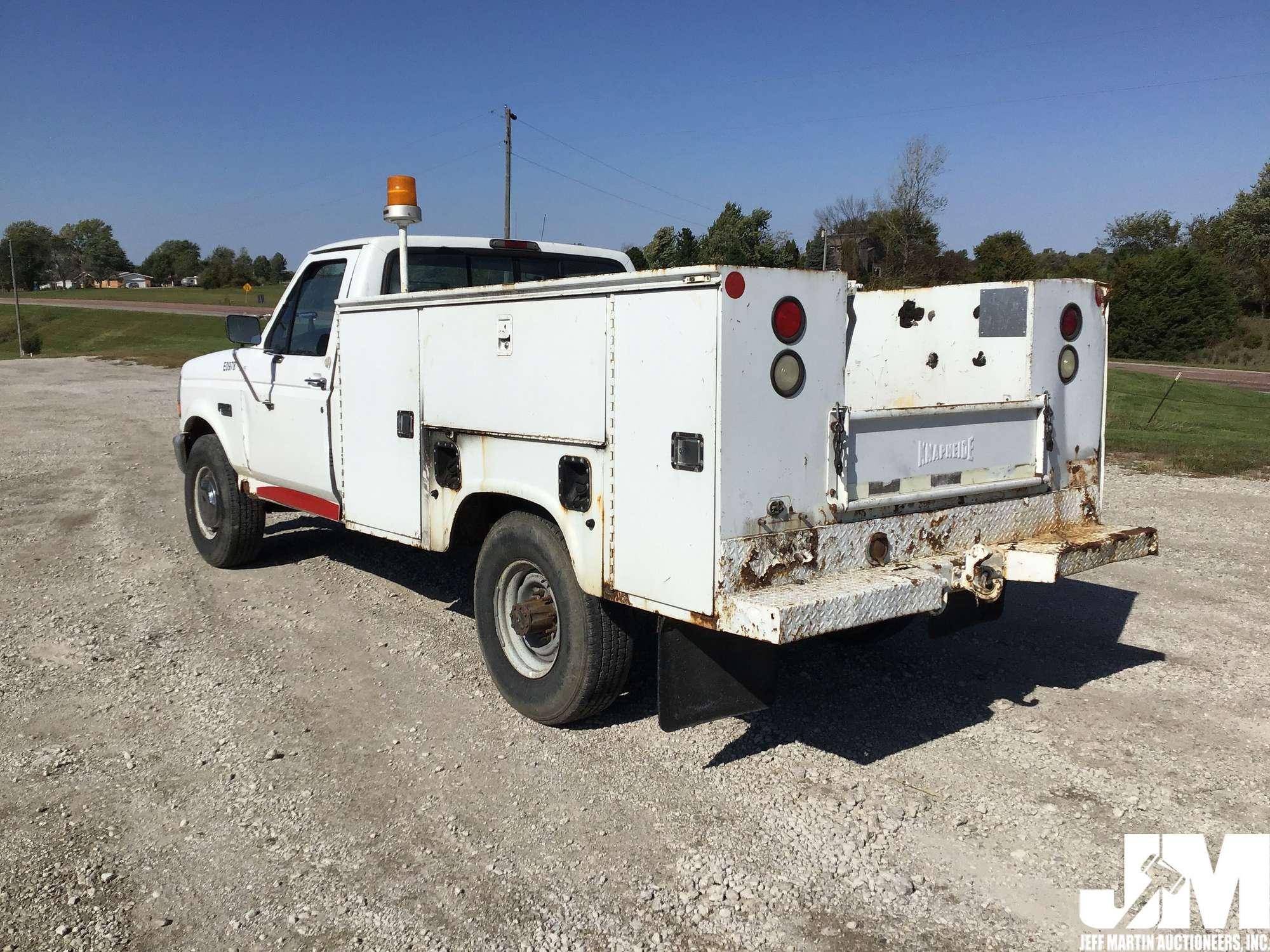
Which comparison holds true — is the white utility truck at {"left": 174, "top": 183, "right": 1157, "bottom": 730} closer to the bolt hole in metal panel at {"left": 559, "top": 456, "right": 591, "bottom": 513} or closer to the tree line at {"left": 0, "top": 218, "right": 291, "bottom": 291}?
the bolt hole in metal panel at {"left": 559, "top": 456, "right": 591, "bottom": 513}

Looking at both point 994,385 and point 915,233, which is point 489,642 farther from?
point 915,233

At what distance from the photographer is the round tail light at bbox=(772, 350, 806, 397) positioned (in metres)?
3.60

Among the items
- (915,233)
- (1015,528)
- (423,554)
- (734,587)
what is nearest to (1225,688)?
(1015,528)

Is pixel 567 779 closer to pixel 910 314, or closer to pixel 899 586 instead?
pixel 899 586

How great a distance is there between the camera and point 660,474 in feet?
12.0

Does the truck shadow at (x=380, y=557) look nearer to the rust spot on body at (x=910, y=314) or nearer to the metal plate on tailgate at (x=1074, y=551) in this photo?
the rust spot on body at (x=910, y=314)

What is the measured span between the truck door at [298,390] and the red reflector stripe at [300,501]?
0.04 feet

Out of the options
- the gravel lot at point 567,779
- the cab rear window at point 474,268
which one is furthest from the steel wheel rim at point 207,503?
the cab rear window at point 474,268

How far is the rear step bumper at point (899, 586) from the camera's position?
11.3 ft

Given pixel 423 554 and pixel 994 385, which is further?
pixel 423 554

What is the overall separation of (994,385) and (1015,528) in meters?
0.66

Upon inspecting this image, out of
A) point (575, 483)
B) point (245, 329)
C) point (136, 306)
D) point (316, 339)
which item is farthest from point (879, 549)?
point (136, 306)

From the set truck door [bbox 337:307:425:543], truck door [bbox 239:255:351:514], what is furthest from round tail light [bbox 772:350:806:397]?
truck door [bbox 239:255:351:514]

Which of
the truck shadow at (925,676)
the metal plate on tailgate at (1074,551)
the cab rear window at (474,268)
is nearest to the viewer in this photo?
the metal plate on tailgate at (1074,551)
